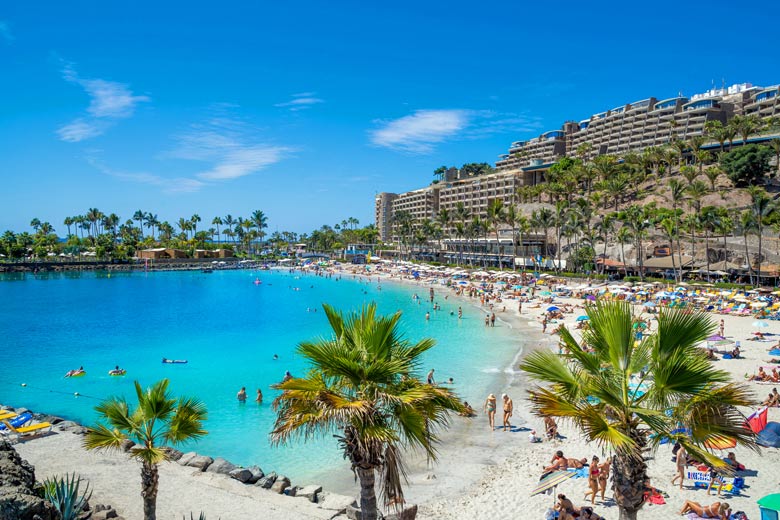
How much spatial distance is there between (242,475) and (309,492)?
6.81 ft

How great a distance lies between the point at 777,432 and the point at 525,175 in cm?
10114

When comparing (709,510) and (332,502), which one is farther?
Result: (332,502)

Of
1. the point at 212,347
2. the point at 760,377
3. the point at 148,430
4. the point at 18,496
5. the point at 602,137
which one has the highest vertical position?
the point at 602,137

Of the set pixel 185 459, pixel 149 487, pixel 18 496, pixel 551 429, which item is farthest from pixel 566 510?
pixel 185 459

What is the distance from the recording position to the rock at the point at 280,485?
1219 centimetres

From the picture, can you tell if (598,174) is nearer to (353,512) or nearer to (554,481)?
(554,481)

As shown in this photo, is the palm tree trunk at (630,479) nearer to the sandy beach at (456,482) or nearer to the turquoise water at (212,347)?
the sandy beach at (456,482)

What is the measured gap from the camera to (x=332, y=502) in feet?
37.1

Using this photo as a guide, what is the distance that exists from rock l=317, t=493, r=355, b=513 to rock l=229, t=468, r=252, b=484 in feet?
7.05

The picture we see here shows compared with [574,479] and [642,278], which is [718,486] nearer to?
[574,479]

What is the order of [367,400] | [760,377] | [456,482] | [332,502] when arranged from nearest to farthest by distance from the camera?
[367,400]
[332,502]
[456,482]
[760,377]

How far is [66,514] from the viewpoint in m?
7.34

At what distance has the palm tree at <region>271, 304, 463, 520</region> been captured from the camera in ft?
18.0

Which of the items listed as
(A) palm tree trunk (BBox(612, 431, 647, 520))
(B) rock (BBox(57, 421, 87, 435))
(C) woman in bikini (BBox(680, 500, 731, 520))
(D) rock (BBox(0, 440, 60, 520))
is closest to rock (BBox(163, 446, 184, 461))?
(B) rock (BBox(57, 421, 87, 435))
